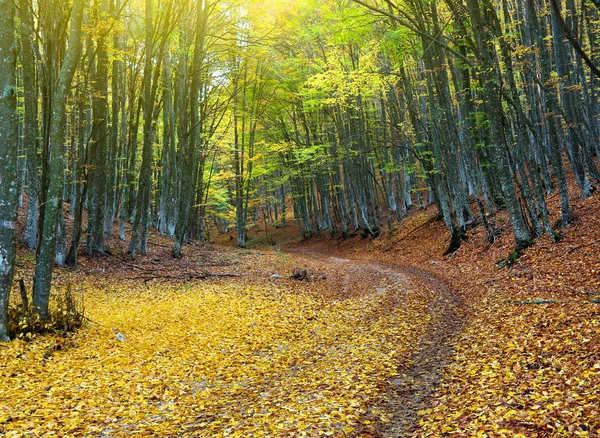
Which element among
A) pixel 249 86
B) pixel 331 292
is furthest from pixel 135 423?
pixel 249 86

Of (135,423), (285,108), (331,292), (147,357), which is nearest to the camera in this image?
(135,423)

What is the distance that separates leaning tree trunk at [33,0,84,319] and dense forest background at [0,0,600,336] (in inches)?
1.0

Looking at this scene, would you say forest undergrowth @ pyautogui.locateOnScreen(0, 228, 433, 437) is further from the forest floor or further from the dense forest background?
the dense forest background

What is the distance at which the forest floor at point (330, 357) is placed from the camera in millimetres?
4734

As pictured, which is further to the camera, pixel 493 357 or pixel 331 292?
pixel 331 292

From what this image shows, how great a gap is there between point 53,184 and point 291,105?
23.8 meters

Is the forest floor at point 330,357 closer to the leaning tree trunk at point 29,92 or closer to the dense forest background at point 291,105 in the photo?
the dense forest background at point 291,105

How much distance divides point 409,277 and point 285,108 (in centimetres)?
1959

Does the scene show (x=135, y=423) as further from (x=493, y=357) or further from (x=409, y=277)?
(x=409, y=277)

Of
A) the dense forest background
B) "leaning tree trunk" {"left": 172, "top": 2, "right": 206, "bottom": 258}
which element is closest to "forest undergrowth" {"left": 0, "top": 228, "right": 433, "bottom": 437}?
the dense forest background

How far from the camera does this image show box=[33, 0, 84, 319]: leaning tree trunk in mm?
7820

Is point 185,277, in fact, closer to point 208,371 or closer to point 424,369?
point 208,371

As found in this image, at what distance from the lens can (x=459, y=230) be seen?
17516 mm

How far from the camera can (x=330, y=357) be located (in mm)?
7336
